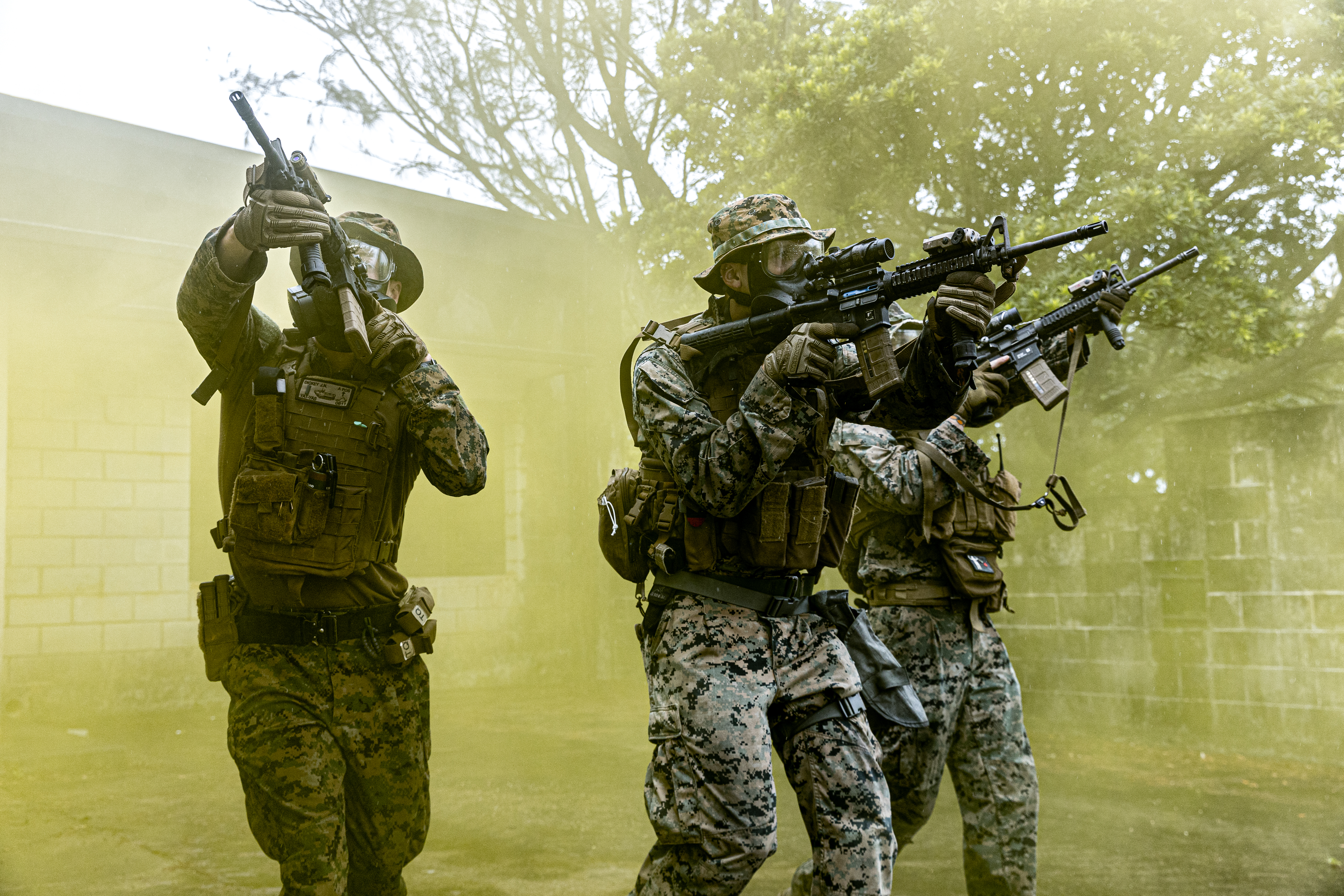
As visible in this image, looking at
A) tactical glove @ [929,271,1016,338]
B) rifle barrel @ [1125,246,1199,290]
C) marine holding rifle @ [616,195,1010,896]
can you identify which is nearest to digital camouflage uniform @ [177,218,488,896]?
marine holding rifle @ [616,195,1010,896]

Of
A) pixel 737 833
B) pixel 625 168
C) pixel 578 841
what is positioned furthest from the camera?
pixel 625 168

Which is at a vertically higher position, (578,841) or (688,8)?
(688,8)

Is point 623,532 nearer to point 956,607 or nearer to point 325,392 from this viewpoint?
point 325,392

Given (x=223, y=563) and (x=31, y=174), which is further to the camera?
(x=223, y=563)

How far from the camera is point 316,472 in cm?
271

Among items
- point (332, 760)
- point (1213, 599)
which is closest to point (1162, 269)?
point (332, 760)

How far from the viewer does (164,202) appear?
8141mm

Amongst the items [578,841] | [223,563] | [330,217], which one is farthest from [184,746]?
[330,217]

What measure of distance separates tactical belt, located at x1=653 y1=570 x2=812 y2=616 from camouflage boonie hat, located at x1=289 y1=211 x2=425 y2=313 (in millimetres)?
1167

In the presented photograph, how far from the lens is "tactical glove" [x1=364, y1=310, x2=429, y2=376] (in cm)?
270

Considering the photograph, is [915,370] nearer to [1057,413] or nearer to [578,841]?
[578,841]

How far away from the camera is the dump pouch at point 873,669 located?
2.84 meters

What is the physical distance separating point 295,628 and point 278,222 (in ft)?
3.44

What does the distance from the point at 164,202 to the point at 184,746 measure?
418 cm
